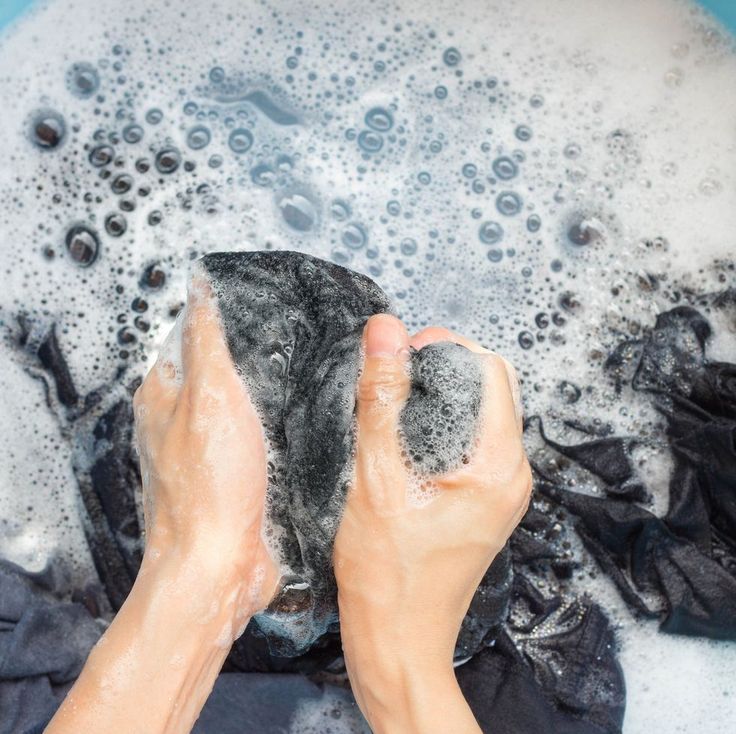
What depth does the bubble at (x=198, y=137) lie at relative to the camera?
1086mm

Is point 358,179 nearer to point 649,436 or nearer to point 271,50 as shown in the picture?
point 271,50

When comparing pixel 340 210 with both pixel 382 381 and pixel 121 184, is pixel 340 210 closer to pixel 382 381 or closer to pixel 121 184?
pixel 121 184

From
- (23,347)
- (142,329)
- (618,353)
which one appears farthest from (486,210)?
(23,347)

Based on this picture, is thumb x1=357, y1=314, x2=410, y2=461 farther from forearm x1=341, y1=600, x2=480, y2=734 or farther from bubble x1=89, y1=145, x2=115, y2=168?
bubble x1=89, y1=145, x2=115, y2=168

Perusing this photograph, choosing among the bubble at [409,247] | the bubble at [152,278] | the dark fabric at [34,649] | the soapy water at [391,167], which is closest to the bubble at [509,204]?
the soapy water at [391,167]

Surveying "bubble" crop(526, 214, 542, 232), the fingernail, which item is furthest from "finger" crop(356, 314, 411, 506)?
"bubble" crop(526, 214, 542, 232)

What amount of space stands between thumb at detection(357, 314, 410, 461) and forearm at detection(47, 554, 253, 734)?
0.16m

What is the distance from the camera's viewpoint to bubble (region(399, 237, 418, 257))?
1.07 meters

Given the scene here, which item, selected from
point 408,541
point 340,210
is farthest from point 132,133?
point 408,541

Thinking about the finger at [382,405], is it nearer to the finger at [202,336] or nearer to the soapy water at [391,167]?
the finger at [202,336]

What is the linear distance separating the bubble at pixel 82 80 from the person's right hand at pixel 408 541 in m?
0.64

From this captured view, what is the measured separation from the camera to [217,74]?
3.60ft

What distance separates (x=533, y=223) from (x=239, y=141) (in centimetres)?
40

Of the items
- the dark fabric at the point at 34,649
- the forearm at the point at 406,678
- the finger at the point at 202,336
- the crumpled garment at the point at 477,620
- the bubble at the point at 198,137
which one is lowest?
the dark fabric at the point at 34,649
